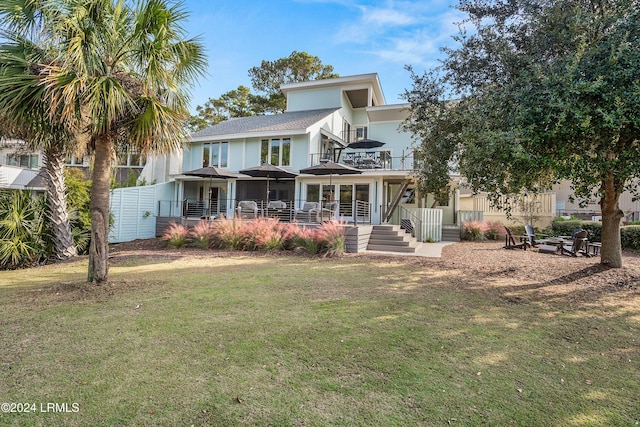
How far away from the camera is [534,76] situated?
241 inches

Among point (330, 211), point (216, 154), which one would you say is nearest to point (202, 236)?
point (330, 211)

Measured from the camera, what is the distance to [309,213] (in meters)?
14.9

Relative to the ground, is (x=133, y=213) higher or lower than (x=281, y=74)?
lower

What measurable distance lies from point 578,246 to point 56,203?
16.8 m

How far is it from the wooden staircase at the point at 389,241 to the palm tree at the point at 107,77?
28.4 feet

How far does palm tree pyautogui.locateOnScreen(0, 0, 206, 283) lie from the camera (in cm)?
518

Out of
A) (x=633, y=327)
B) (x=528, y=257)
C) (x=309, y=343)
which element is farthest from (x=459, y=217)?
(x=309, y=343)

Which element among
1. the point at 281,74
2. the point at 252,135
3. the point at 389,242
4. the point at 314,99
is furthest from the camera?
the point at 281,74

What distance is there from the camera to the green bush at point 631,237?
44.8ft

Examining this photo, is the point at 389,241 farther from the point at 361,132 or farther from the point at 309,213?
the point at 361,132

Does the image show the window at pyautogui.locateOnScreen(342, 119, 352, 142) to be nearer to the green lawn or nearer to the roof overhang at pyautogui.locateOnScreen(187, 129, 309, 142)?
the roof overhang at pyautogui.locateOnScreen(187, 129, 309, 142)

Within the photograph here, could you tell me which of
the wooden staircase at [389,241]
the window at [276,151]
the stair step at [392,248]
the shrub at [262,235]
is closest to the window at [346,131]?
the window at [276,151]

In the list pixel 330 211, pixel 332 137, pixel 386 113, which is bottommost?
pixel 330 211

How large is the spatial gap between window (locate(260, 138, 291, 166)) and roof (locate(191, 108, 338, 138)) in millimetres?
787
